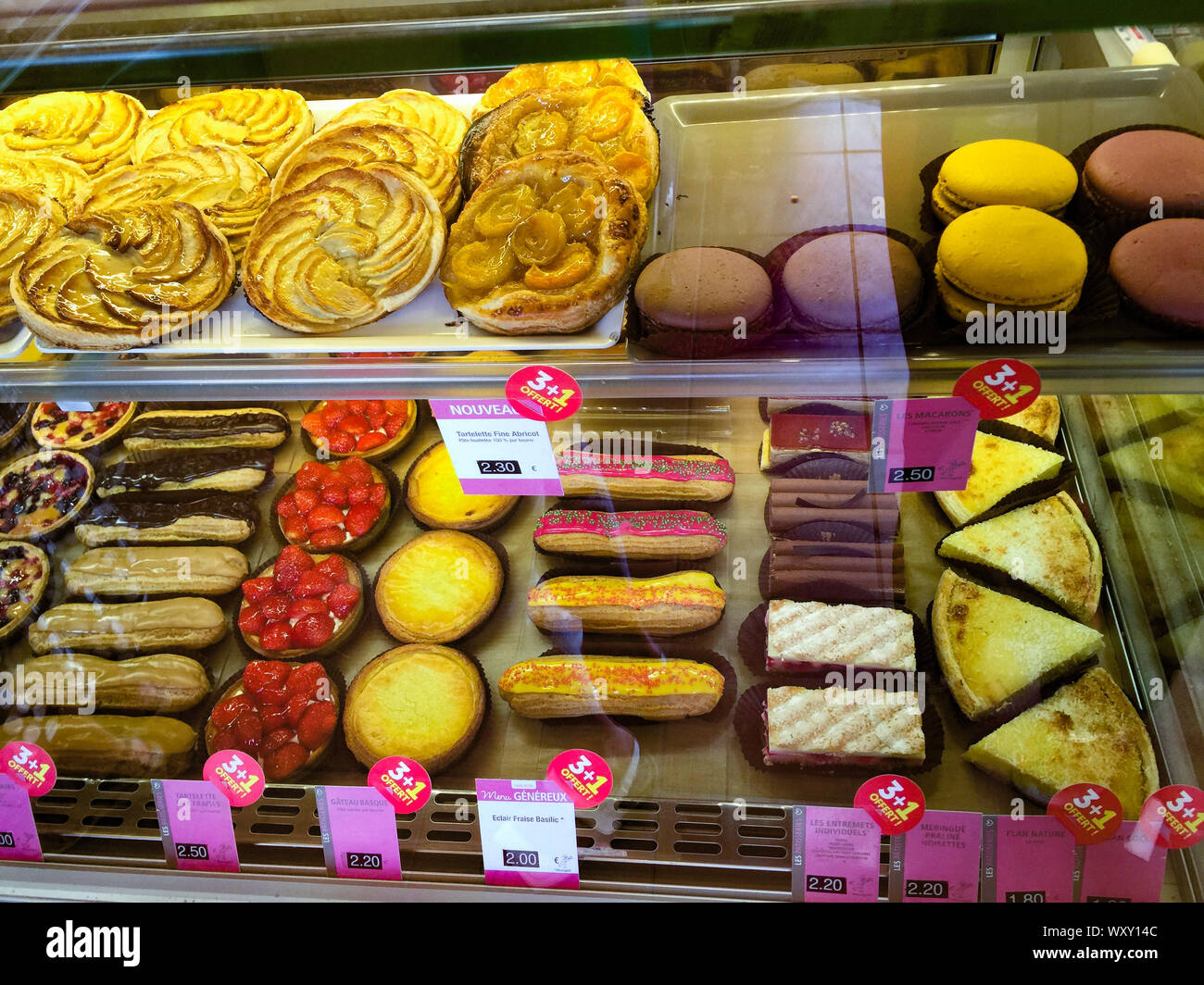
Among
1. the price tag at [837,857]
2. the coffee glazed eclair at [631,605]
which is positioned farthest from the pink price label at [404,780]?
the price tag at [837,857]

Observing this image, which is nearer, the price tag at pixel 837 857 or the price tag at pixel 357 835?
the price tag at pixel 837 857

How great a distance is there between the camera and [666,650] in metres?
2.33

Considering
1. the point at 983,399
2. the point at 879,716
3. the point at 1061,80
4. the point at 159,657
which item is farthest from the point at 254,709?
the point at 1061,80

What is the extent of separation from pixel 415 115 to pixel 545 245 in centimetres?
69

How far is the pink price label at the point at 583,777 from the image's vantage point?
2045 mm

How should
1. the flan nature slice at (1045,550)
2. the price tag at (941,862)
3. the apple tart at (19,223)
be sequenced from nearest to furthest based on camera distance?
the apple tart at (19,223)
the price tag at (941,862)
the flan nature slice at (1045,550)

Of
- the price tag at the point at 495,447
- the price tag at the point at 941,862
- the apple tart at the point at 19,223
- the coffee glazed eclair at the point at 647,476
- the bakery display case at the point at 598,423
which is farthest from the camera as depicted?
the coffee glazed eclair at the point at 647,476

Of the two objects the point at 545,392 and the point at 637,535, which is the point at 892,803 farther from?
the point at 545,392

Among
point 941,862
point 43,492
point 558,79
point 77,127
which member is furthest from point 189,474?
point 941,862

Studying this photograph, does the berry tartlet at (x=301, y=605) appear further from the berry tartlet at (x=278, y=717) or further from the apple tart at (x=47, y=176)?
the apple tart at (x=47, y=176)

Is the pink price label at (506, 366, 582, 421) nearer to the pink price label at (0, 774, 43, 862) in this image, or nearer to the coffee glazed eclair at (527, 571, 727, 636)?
the coffee glazed eclair at (527, 571, 727, 636)

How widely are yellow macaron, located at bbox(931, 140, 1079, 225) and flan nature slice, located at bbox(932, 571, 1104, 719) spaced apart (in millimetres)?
1010

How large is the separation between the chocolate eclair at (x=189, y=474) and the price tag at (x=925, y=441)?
6.64ft
